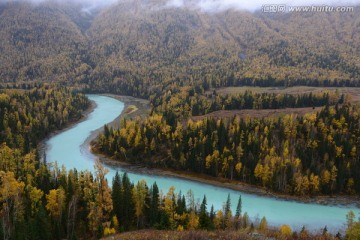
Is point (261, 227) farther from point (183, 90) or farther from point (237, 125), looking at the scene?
point (183, 90)

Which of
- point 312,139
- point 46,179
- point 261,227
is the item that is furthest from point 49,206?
point 312,139

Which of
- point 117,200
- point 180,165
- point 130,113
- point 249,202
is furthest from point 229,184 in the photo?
point 130,113

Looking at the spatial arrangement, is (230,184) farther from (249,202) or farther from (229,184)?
(249,202)

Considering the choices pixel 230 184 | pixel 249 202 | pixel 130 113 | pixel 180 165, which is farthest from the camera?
pixel 130 113

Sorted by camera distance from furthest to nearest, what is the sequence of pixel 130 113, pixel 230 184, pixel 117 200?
1. pixel 130 113
2. pixel 230 184
3. pixel 117 200

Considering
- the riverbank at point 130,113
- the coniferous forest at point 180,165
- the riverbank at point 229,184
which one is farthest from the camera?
the riverbank at point 130,113

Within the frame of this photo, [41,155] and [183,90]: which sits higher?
→ [183,90]

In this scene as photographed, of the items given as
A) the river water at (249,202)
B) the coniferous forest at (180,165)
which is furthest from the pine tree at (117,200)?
the river water at (249,202)

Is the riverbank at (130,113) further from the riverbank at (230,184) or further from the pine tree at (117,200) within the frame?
the pine tree at (117,200)

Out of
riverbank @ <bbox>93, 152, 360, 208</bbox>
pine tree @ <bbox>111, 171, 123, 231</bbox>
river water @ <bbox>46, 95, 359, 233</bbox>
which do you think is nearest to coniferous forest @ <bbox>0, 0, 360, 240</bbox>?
pine tree @ <bbox>111, 171, 123, 231</bbox>

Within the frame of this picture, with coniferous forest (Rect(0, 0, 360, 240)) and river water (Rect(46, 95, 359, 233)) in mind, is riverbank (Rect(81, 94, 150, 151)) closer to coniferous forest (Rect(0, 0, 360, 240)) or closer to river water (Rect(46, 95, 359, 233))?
river water (Rect(46, 95, 359, 233))

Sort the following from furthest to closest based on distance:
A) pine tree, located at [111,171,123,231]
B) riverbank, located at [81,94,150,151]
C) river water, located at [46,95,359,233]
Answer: riverbank, located at [81,94,150,151] < river water, located at [46,95,359,233] < pine tree, located at [111,171,123,231]
